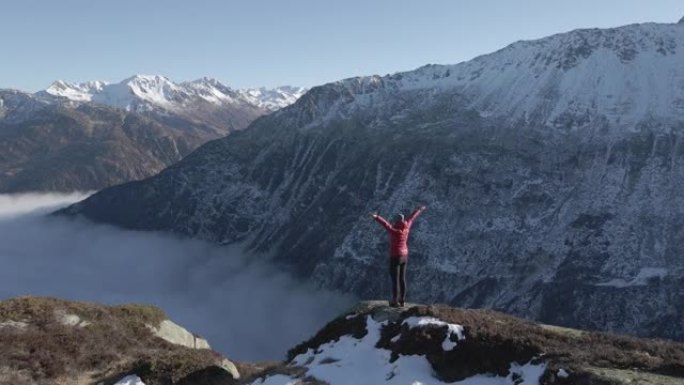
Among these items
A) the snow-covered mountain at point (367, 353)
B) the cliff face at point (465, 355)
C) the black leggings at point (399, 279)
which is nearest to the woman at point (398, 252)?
the black leggings at point (399, 279)

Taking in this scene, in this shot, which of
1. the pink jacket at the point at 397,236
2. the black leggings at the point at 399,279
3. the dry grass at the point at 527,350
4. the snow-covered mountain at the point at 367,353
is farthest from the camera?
the black leggings at the point at 399,279

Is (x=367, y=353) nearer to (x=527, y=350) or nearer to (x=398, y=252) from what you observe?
(x=398, y=252)

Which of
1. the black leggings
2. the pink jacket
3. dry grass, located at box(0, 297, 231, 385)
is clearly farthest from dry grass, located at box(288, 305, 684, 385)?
dry grass, located at box(0, 297, 231, 385)

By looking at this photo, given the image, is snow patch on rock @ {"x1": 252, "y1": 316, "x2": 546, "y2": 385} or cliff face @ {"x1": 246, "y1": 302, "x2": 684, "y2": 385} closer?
cliff face @ {"x1": 246, "y1": 302, "x2": 684, "y2": 385}

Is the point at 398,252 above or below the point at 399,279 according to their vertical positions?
above

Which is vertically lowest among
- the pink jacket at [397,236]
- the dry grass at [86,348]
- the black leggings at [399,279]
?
the dry grass at [86,348]

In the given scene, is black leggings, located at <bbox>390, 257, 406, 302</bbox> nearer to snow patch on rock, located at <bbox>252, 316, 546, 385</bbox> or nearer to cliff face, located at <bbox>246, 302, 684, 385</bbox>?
cliff face, located at <bbox>246, 302, 684, 385</bbox>

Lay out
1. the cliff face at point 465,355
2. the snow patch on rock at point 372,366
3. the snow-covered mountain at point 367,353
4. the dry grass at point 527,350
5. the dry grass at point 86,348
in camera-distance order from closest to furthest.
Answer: the dry grass at point 527,350, the cliff face at point 465,355, the snow-covered mountain at point 367,353, the snow patch on rock at point 372,366, the dry grass at point 86,348

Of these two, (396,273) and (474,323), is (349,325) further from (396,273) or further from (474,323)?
(474,323)

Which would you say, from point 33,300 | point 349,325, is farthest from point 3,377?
point 349,325

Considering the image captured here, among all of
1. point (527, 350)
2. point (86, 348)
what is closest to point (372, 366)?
point (527, 350)

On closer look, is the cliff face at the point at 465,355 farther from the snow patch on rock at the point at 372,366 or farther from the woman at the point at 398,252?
the woman at the point at 398,252

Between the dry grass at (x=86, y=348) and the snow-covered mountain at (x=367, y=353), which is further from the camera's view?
the dry grass at (x=86, y=348)

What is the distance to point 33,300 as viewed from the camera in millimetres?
31672
